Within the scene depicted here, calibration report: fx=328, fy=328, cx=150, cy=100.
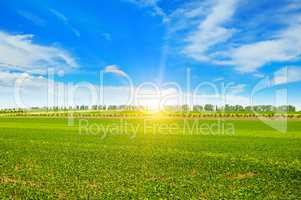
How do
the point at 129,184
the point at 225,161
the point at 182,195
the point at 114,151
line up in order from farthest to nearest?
1. the point at 114,151
2. the point at 225,161
3. the point at 129,184
4. the point at 182,195

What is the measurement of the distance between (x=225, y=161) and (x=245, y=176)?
5.17 m

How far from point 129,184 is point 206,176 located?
625 centimetres

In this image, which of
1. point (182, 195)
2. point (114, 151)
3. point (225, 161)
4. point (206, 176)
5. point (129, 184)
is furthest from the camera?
point (114, 151)

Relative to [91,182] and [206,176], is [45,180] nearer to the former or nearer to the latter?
[91,182]

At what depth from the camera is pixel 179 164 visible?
28.8 meters

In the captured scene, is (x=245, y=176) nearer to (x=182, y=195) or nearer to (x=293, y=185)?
(x=293, y=185)

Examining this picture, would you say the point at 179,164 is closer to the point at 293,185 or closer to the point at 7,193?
the point at 293,185

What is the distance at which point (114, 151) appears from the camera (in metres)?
36.5

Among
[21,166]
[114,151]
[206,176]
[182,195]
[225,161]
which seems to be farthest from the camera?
[114,151]

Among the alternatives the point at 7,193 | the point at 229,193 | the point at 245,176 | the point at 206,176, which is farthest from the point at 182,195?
the point at 7,193

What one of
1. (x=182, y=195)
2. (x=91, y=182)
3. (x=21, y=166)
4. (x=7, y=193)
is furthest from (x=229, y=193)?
(x=21, y=166)

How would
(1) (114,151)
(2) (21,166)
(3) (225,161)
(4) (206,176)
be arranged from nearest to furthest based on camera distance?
(4) (206,176) → (2) (21,166) → (3) (225,161) → (1) (114,151)

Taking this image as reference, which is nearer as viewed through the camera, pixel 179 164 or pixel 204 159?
pixel 179 164

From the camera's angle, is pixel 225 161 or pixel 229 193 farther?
pixel 225 161
